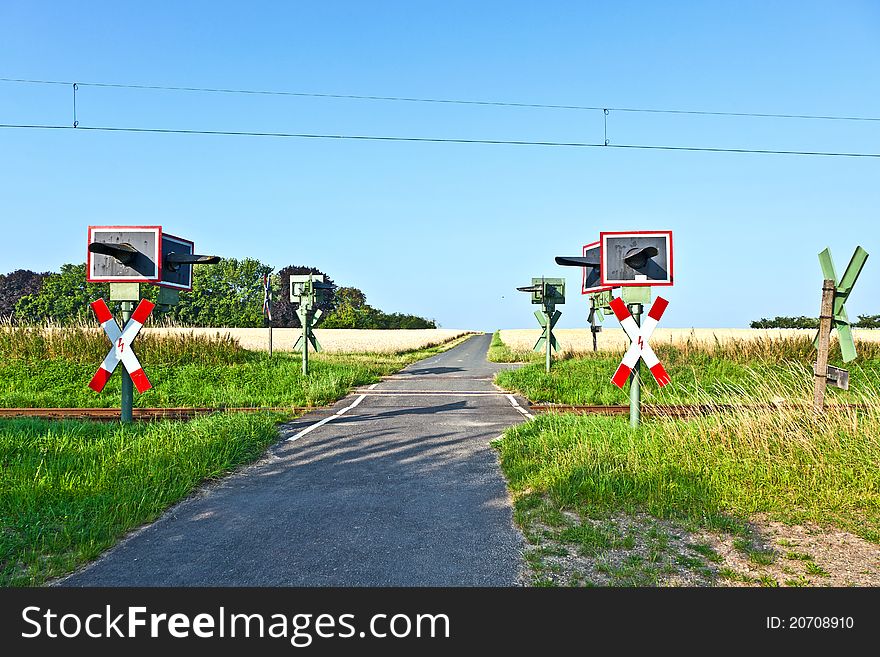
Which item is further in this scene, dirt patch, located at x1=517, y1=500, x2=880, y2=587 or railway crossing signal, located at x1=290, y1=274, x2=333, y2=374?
railway crossing signal, located at x1=290, y1=274, x2=333, y2=374

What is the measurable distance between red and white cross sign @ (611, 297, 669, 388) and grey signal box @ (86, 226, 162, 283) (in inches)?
274

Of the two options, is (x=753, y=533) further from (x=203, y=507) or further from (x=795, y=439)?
(x=203, y=507)

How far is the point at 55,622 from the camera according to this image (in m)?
3.26

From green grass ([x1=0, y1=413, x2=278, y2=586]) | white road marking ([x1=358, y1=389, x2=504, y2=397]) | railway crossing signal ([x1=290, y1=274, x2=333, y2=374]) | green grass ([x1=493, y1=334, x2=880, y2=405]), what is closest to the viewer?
green grass ([x1=0, y1=413, x2=278, y2=586])

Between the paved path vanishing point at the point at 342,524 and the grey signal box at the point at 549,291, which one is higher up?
the grey signal box at the point at 549,291

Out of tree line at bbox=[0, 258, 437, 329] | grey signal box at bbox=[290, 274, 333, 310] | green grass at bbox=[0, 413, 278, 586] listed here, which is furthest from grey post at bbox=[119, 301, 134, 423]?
tree line at bbox=[0, 258, 437, 329]

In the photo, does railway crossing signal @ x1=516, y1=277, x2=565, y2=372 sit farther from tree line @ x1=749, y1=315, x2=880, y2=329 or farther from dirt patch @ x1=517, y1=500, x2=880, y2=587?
tree line @ x1=749, y1=315, x2=880, y2=329

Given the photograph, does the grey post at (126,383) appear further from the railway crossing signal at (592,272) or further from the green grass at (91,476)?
the railway crossing signal at (592,272)

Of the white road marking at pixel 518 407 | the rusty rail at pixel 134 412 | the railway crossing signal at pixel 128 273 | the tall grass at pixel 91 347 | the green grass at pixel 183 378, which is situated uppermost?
the railway crossing signal at pixel 128 273

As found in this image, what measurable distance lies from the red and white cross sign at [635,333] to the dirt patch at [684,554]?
10.5 feet

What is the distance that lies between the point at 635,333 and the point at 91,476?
23.3 ft

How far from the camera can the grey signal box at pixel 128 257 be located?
8.42 metres

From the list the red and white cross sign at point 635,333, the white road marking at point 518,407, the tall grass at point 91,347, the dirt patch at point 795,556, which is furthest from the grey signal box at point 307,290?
the dirt patch at point 795,556

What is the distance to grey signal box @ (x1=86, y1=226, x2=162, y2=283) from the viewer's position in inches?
332
